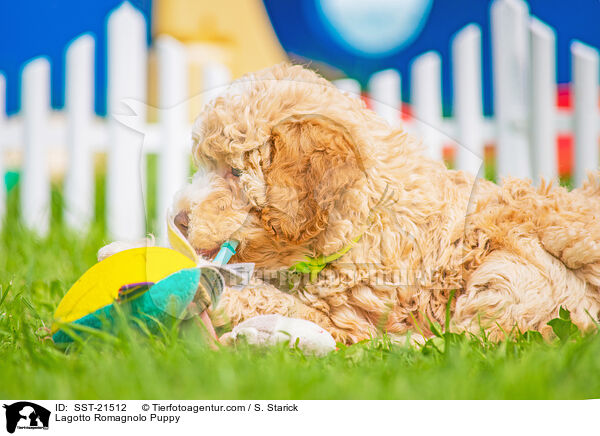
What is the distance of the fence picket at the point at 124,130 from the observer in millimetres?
3979

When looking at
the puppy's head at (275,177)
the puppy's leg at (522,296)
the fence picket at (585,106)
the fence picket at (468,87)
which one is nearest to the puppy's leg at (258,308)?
the puppy's head at (275,177)

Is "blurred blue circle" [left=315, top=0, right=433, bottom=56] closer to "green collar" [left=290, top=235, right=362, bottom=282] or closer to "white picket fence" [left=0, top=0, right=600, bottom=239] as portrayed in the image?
"green collar" [left=290, top=235, right=362, bottom=282]

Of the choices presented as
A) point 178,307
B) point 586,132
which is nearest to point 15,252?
point 178,307

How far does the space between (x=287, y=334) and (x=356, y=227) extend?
394mm

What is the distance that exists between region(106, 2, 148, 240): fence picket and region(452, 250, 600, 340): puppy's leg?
2.81 m

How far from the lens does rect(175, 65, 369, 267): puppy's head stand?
5.38 ft

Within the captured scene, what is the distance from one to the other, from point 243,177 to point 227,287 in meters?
0.35

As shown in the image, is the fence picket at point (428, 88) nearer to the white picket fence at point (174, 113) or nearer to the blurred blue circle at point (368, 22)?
the white picket fence at point (174, 113)

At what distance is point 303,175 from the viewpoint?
64.9 inches

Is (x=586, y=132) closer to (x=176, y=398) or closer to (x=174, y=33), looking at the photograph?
(x=174, y=33)

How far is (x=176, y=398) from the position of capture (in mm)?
1266
